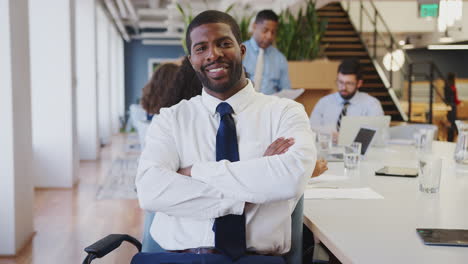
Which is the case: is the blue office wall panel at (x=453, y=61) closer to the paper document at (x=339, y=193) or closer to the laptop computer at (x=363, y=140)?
the laptop computer at (x=363, y=140)

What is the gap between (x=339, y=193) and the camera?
2.12 m

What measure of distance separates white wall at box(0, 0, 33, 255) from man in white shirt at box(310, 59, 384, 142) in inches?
88.1

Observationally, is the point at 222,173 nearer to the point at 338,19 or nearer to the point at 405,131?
the point at 405,131

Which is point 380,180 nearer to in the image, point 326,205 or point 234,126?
point 326,205

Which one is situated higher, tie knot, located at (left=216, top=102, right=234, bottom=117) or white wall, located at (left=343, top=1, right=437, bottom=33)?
white wall, located at (left=343, top=1, right=437, bottom=33)

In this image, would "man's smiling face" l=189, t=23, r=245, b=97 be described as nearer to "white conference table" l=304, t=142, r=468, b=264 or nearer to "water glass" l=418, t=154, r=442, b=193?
"white conference table" l=304, t=142, r=468, b=264

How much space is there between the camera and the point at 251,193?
153 cm

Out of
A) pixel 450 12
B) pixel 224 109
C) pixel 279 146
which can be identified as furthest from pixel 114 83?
pixel 279 146

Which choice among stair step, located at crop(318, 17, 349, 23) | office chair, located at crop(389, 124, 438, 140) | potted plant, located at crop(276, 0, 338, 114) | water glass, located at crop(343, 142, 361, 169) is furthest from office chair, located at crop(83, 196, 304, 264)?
stair step, located at crop(318, 17, 349, 23)

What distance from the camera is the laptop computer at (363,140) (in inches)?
125

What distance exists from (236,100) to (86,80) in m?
7.88

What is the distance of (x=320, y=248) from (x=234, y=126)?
2.65ft

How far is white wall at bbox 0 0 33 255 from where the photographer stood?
372 centimetres

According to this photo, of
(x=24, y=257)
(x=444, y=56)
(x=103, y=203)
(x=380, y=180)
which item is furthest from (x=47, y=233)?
(x=444, y=56)
